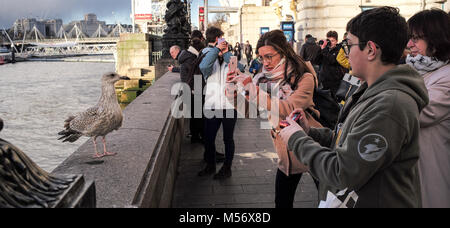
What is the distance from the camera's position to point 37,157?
12.0 metres

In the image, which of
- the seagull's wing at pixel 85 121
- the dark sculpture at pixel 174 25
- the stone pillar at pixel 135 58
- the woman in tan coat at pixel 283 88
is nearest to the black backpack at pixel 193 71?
the woman in tan coat at pixel 283 88

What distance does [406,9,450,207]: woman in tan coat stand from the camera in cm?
247

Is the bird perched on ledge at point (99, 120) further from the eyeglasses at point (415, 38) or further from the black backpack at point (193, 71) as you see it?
the black backpack at point (193, 71)

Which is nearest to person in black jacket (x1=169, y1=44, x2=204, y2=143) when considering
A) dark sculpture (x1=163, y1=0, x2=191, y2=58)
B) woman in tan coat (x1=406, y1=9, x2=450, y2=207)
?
woman in tan coat (x1=406, y1=9, x2=450, y2=207)

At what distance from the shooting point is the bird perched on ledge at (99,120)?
113 inches

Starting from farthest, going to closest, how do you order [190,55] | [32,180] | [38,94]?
[38,94]
[190,55]
[32,180]

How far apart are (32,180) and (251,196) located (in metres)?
3.53

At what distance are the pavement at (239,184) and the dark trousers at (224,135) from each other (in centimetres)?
28

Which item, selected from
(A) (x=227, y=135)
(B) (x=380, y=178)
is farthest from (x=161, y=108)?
(B) (x=380, y=178)

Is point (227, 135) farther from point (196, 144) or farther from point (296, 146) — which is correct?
point (296, 146)

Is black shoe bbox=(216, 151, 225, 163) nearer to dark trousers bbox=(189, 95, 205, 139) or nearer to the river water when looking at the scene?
dark trousers bbox=(189, 95, 205, 139)

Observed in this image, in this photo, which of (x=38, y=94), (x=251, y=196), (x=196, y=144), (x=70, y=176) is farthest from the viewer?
(x=38, y=94)

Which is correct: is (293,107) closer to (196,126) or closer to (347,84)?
(347,84)

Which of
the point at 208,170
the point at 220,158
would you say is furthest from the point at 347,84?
the point at 220,158
